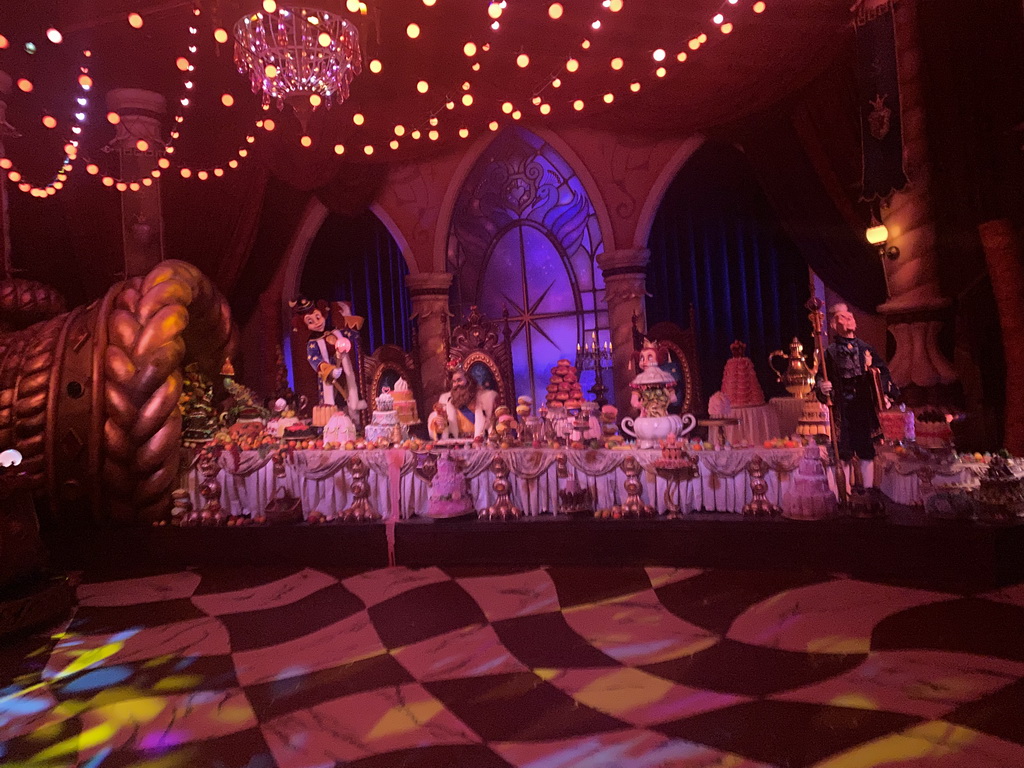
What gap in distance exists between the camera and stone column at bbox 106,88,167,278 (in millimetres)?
7336

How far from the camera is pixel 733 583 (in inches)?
157

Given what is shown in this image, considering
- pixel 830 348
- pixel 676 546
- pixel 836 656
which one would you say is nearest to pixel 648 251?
pixel 830 348

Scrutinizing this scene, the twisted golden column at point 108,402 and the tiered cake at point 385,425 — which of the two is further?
the tiered cake at point 385,425

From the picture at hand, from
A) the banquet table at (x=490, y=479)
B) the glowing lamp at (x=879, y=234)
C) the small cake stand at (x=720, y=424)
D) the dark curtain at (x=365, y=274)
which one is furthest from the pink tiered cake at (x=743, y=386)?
the dark curtain at (x=365, y=274)

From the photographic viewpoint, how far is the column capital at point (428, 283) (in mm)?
8508

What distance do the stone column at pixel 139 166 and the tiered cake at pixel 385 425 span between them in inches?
149

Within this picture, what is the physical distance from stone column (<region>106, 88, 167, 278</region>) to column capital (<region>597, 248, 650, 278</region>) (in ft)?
15.5

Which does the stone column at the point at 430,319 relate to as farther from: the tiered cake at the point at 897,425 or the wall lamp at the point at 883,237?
the tiered cake at the point at 897,425

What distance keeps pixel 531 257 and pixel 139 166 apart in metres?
4.54

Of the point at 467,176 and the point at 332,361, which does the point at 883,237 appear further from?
the point at 467,176

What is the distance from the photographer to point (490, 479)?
4891 millimetres

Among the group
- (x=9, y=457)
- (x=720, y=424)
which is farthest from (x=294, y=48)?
(x=720, y=424)

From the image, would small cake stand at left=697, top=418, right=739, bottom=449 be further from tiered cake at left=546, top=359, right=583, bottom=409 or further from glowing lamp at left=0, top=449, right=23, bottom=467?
glowing lamp at left=0, top=449, right=23, bottom=467

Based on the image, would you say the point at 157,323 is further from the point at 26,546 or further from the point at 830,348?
the point at 830,348
